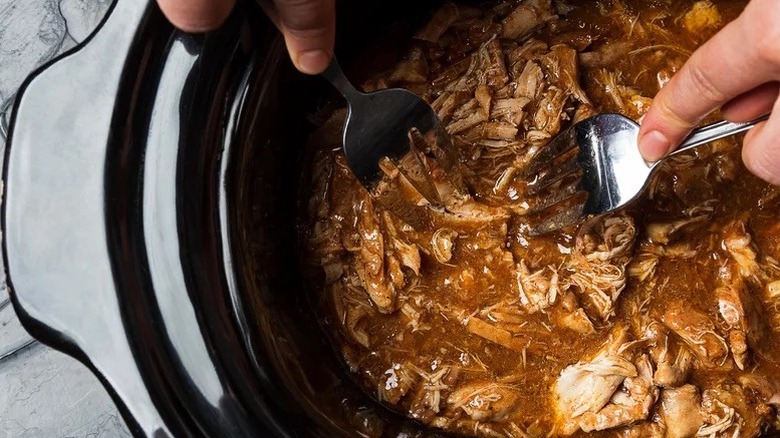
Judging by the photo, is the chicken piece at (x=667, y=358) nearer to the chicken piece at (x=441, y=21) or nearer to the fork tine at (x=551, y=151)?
the fork tine at (x=551, y=151)

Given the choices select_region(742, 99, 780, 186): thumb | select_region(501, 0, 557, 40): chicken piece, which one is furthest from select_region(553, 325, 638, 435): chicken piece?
select_region(501, 0, 557, 40): chicken piece

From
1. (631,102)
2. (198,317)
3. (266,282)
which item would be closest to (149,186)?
(198,317)

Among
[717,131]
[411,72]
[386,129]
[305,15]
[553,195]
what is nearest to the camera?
[305,15]

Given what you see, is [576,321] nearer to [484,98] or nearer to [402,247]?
[402,247]

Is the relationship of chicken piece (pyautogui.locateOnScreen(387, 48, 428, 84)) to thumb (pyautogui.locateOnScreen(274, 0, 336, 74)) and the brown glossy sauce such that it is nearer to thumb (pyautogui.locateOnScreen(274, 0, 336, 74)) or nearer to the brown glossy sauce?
the brown glossy sauce

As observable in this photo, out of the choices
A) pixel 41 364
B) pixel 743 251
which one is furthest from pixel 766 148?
pixel 41 364
